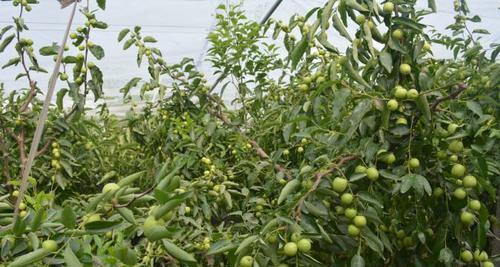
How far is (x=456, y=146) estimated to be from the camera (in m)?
1.05

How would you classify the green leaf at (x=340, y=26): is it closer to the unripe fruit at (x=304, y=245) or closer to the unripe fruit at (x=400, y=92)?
the unripe fruit at (x=400, y=92)

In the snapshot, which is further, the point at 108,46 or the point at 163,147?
the point at 108,46

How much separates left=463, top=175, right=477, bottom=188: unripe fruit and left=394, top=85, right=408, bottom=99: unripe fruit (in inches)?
8.8

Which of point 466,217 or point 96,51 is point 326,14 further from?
point 96,51

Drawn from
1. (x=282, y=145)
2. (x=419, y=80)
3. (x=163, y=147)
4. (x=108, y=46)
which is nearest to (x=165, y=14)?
(x=108, y=46)

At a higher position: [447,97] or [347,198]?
[447,97]

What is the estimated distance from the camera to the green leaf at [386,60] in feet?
3.48

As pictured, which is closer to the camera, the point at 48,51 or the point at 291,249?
the point at 291,249

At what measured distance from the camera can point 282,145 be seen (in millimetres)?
1844

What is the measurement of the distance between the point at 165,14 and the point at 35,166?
3476mm

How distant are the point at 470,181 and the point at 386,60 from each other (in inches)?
12.6

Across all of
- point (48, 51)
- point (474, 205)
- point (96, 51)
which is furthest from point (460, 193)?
point (48, 51)

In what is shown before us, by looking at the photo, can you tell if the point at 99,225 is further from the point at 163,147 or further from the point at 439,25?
the point at 439,25

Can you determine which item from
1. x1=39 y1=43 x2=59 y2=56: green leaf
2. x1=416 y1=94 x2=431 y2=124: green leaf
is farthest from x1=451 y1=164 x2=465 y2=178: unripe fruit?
x1=39 y1=43 x2=59 y2=56: green leaf
